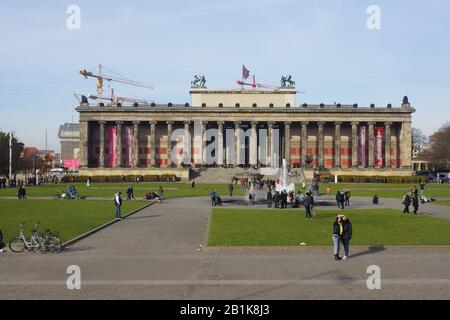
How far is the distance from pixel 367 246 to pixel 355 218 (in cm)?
1373

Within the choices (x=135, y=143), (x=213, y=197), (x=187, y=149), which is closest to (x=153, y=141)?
(x=135, y=143)

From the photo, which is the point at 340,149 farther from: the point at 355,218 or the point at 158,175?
the point at 355,218

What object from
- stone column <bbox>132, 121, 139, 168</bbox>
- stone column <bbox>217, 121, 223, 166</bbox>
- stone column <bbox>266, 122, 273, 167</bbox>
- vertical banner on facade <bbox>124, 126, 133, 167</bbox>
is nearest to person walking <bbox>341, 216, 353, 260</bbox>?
vertical banner on facade <bbox>124, 126, 133, 167</bbox>

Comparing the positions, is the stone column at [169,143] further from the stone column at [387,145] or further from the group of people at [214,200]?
the group of people at [214,200]

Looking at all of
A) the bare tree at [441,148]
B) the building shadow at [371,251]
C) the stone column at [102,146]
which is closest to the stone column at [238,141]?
the stone column at [102,146]

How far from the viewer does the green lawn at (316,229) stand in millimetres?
25906

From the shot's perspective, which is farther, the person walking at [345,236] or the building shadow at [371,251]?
the building shadow at [371,251]

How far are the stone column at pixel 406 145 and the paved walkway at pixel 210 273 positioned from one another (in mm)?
109079

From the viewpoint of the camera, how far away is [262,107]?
12756 cm

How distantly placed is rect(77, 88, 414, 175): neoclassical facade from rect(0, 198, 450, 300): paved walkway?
328ft

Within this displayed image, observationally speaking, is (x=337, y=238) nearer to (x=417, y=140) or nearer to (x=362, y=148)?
(x=362, y=148)

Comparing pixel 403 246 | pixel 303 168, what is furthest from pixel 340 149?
pixel 403 246

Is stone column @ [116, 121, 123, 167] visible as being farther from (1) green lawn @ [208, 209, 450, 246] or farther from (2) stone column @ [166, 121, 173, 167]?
(1) green lawn @ [208, 209, 450, 246]

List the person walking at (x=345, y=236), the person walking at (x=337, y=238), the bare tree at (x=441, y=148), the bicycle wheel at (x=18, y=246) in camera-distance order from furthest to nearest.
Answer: the bare tree at (x=441, y=148) < the bicycle wheel at (x=18, y=246) < the person walking at (x=345, y=236) < the person walking at (x=337, y=238)
